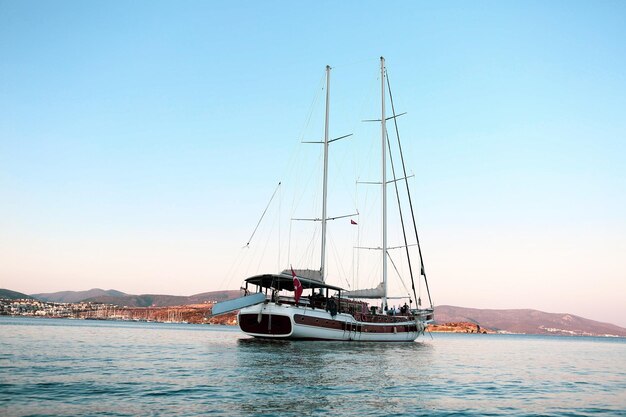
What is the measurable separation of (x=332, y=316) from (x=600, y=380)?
2184cm

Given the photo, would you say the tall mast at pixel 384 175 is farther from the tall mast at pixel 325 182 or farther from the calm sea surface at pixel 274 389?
the calm sea surface at pixel 274 389

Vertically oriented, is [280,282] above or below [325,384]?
above

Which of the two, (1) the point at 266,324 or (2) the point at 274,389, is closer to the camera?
(2) the point at 274,389

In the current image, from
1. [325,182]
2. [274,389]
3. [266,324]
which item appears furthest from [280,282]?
[274,389]

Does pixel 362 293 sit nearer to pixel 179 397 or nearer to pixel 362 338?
pixel 362 338

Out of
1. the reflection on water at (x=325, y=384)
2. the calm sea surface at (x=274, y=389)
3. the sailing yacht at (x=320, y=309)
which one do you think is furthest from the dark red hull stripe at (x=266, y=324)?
the calm sea surface at (x=274, y=389)

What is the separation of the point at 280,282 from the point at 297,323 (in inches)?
203

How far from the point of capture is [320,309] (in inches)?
1774

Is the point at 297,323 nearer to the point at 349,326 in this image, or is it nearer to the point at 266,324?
the point at 266,324

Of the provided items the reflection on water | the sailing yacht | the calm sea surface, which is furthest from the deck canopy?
the calm sea surface

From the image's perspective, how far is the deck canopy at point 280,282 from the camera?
43.2 metres

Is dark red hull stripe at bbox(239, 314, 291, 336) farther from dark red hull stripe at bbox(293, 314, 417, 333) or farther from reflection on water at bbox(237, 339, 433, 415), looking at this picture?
reflection on water at bbox(237, 339, 433, 415)

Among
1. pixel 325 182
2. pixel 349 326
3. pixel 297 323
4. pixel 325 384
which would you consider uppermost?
pixel 325 182

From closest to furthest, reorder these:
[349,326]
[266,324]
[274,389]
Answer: [274,389] < [266,324] < [349,326]
